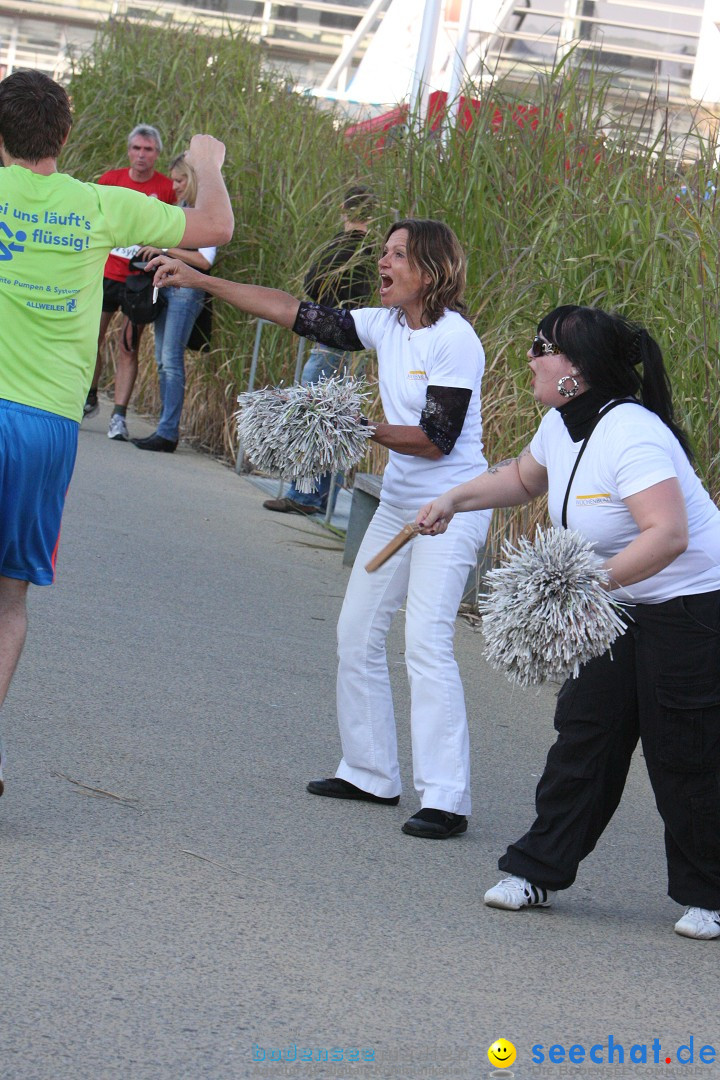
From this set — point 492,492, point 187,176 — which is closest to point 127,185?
point 187,176

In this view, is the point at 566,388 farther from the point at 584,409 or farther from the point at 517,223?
the point at 517,223

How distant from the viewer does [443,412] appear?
4.95 meters

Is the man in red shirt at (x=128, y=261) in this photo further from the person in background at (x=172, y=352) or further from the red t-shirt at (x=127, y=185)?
the person in background at (x=172, y=352)

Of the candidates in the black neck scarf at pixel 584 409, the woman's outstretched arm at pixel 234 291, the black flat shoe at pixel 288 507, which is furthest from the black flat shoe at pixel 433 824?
the black flat shoe at pixel 288 507

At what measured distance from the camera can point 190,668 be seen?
21.3ft

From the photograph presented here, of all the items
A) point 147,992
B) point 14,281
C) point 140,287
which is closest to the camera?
point 147,992

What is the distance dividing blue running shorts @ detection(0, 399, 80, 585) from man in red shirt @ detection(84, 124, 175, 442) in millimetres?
7500

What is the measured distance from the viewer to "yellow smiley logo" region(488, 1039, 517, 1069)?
3.37 m

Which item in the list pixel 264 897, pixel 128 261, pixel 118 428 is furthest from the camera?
pixel 118 428

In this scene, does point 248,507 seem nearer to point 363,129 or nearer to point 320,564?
point 320,564

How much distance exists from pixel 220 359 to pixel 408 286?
7154 mm

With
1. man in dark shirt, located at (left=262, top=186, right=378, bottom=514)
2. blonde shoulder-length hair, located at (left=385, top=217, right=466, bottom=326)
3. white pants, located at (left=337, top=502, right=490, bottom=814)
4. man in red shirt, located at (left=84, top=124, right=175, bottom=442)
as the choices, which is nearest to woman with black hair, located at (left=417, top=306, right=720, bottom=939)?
white pants, located at (left=337, top=502, right=490, bottom=814)

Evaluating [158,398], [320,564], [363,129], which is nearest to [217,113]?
[363,129]

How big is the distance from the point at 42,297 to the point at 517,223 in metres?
4.89
